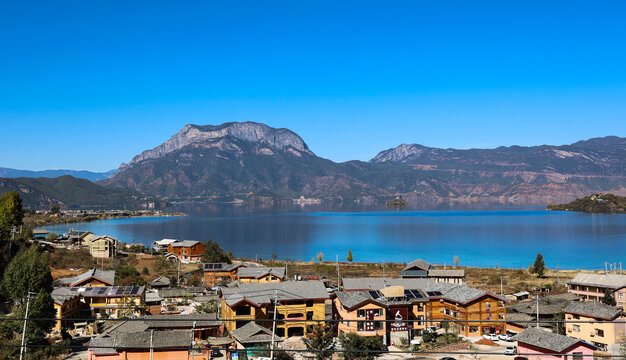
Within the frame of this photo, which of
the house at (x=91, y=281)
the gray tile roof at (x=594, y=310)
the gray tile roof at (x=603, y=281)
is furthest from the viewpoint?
the gray tile roof at (x=603, y=281)

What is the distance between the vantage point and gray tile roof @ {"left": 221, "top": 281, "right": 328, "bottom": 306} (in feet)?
63.5

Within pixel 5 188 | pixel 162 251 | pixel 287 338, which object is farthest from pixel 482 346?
pixel 5 188

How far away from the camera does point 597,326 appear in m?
17.9

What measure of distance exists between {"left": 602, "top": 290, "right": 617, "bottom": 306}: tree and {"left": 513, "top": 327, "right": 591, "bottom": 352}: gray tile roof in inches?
492

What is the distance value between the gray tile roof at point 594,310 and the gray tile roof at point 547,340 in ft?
15.1

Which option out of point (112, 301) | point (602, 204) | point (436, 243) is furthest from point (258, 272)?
point (602, 204)

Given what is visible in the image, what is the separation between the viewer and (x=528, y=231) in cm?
8188

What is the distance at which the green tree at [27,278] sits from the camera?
17.0 m

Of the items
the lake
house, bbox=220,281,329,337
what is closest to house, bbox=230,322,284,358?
house, bbox=220,281,329,337

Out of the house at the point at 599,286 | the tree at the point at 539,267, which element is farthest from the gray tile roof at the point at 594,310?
the tree at the point at 539,267

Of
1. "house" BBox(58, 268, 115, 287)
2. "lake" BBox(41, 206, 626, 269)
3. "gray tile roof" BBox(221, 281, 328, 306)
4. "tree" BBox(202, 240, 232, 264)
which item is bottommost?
"lake" BBox(41, 206, 626, 269)

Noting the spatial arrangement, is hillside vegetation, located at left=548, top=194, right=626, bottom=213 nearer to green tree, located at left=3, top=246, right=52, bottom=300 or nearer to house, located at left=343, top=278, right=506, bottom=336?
house, located at left=343, top=278, right=506, bottom=336

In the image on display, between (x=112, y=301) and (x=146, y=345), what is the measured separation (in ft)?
29.1

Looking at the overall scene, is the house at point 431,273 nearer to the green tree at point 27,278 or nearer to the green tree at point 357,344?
the green tree at point 357,344
